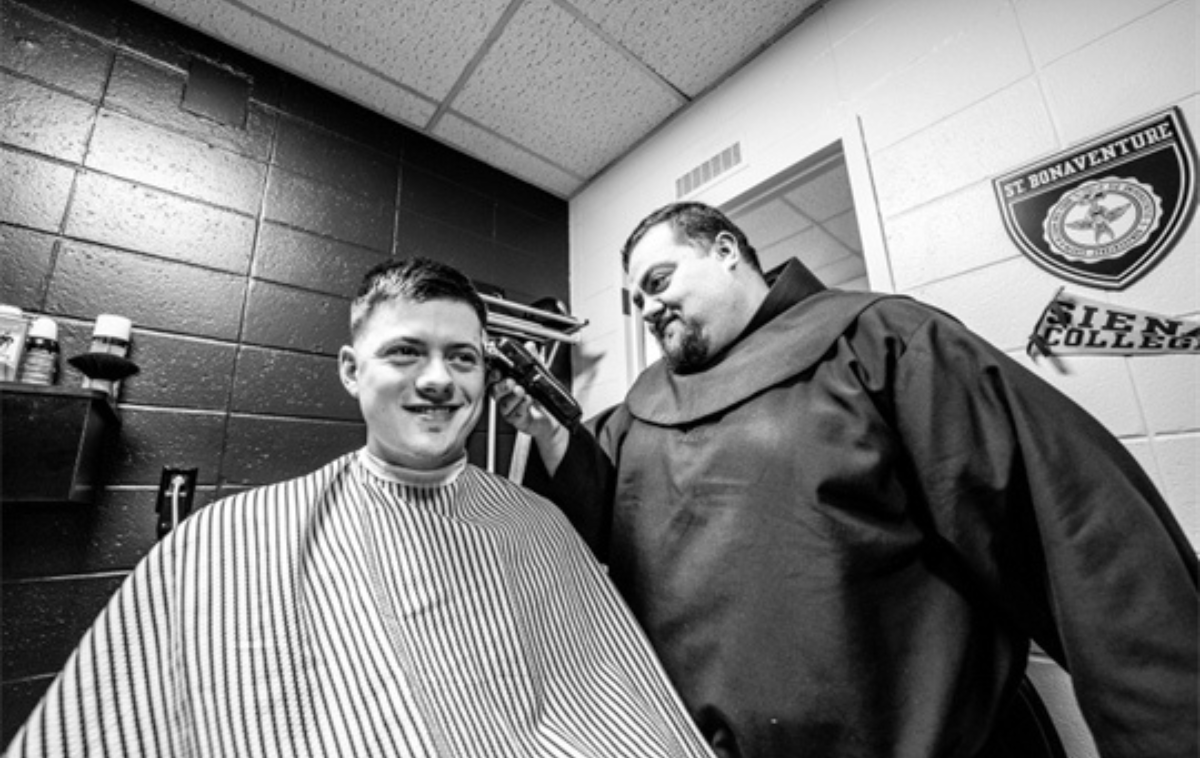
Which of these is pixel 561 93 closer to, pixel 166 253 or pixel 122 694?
pixel 166 253

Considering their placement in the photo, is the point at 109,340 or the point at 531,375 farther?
the point at 109,340

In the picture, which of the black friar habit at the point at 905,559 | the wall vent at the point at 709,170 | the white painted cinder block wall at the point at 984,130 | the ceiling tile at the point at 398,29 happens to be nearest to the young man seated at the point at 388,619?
the black friar habit at the point at 905,559

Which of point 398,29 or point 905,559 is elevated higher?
point 398,29

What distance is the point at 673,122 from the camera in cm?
229

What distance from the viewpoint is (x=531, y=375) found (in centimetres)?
120

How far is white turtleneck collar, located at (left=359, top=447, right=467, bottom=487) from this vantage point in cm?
105

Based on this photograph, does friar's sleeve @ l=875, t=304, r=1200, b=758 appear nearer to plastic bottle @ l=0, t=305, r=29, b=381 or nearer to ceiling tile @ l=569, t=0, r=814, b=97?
ceiling tile @ l=569, t=0, r=814, b=97

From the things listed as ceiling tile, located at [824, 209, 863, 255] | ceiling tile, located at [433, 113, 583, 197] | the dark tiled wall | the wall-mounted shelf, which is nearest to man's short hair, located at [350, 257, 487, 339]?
the wall-mounted shelf

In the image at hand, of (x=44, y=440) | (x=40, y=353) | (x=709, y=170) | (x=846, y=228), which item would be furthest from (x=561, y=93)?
(x=44, y=440)

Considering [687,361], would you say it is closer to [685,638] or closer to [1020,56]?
[685,638]

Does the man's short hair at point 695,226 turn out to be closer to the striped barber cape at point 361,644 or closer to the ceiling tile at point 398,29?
the striped barber cape at point 361,644

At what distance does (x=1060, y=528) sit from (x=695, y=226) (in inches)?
38.5

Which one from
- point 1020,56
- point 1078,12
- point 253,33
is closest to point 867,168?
point 1020,56

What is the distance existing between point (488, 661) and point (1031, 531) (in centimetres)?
94
